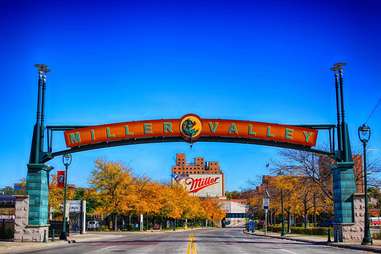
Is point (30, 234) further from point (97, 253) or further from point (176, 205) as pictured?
point (176, 205)

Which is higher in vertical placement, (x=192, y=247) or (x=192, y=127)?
(x=192, y=127)

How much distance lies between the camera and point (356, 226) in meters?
33.0

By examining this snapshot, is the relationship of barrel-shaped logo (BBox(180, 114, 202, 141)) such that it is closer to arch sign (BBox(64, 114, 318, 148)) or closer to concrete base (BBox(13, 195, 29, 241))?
arch sign (BBox(64, 114, 318, 148))

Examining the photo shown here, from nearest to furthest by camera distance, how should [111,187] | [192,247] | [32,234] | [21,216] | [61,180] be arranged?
[192,247] → [32,234] → [21,216] → [61,180] → [111,187]

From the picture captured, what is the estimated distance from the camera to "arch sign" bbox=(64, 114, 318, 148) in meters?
35.6

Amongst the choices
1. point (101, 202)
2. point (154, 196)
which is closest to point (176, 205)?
point (154, 196)

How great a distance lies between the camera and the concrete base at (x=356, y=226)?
32969 mm

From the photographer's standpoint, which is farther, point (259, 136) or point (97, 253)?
point (259, 136)

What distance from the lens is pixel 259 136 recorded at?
3569 centimetres

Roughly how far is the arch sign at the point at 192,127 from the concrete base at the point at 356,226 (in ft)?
16.3

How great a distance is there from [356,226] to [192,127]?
12.4 meters

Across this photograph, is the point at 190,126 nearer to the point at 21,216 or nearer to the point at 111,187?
the point at 21,216

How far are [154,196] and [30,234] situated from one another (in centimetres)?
5138

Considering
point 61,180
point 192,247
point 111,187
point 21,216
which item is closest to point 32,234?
point 21,216
